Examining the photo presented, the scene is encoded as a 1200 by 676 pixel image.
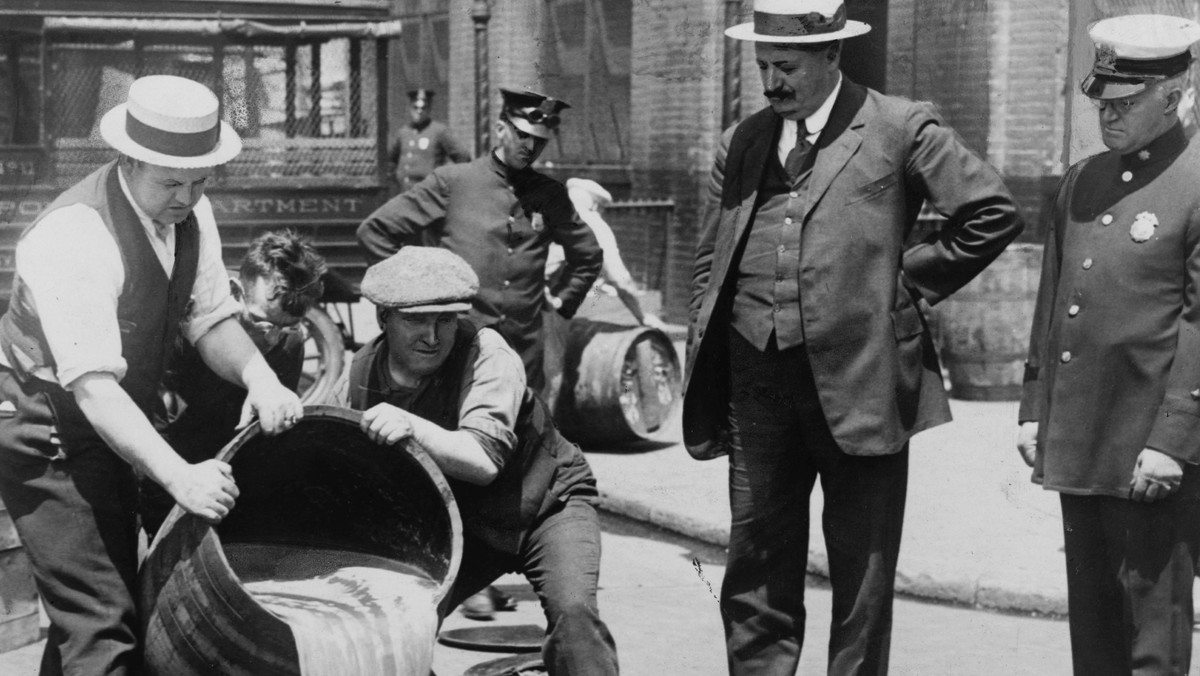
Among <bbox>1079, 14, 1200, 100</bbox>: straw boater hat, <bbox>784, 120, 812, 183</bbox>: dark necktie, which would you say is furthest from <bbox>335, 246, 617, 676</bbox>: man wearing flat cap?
<bbox>1079, 14, 1200, 100</bbox>: straw boater hat

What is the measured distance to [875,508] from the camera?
446cm

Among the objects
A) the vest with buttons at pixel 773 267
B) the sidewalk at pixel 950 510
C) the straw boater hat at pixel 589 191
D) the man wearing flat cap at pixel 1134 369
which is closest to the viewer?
the man wearing flat cap at pixel 1134 369

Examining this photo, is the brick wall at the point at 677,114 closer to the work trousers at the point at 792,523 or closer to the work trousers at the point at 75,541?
the work trousers at the point at 792,523

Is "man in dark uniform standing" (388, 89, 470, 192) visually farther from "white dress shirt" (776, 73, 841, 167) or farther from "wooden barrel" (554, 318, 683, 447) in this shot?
"white dress shirt" (776, 73, 841, 167)

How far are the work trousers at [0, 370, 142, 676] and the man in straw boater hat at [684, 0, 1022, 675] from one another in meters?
1.60

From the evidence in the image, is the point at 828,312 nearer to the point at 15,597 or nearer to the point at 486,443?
the point at 486,443

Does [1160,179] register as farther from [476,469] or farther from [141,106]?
[141,106]

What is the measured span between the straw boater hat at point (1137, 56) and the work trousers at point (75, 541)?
8.43ft

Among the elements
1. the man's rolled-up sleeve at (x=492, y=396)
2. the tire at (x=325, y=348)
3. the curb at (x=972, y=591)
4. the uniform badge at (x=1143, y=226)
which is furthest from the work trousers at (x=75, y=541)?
the tire at (x=325, y=348)

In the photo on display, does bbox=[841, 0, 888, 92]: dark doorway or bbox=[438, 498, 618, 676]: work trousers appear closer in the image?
bbox=[438, 498, 618, 676]: work trousers

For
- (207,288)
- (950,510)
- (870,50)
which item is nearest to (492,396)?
(207,288)

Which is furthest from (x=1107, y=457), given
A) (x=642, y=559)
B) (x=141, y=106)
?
(x=642, y=559)

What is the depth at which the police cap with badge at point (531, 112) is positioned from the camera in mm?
6734

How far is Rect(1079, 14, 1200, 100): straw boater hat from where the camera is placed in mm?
4113
